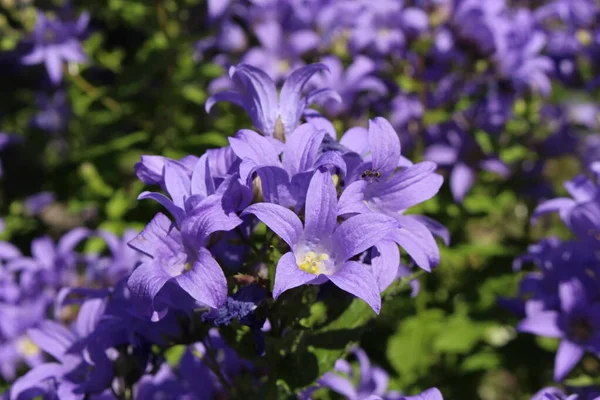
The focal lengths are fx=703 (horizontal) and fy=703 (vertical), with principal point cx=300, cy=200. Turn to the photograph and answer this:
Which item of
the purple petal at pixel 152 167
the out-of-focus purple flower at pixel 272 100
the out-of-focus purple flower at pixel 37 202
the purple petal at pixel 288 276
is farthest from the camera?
the out-of-focus purple flower at pixel 37 202

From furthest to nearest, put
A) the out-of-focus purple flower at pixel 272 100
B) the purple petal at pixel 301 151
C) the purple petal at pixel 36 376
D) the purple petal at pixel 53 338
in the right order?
the purple petal at pixel 53 338
the purple petal at pixel 36 376
the out-of-focus purple flower at pixel 272 100
the purple petal at pixel 301 151

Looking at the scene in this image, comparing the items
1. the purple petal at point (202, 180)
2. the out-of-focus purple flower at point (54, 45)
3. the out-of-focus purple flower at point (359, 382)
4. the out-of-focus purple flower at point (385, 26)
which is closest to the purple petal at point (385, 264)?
the purple petal at point (202, 180)

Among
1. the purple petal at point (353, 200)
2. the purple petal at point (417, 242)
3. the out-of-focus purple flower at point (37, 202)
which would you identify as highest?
the purple petal at point (353, 200)

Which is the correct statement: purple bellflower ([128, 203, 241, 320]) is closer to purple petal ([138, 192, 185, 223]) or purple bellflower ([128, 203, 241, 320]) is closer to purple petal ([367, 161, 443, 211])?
purple petal ([138, 192, 185, 223])

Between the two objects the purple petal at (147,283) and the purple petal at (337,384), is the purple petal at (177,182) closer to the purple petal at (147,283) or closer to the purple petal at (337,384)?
the purple petal at (147,283)

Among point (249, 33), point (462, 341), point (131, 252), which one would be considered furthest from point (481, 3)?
point (131, 252)

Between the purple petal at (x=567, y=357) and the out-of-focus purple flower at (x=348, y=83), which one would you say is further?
the out-of-focus purple flower at (x=348, y=83)

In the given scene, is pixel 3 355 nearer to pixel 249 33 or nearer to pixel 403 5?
pixel 249 33
